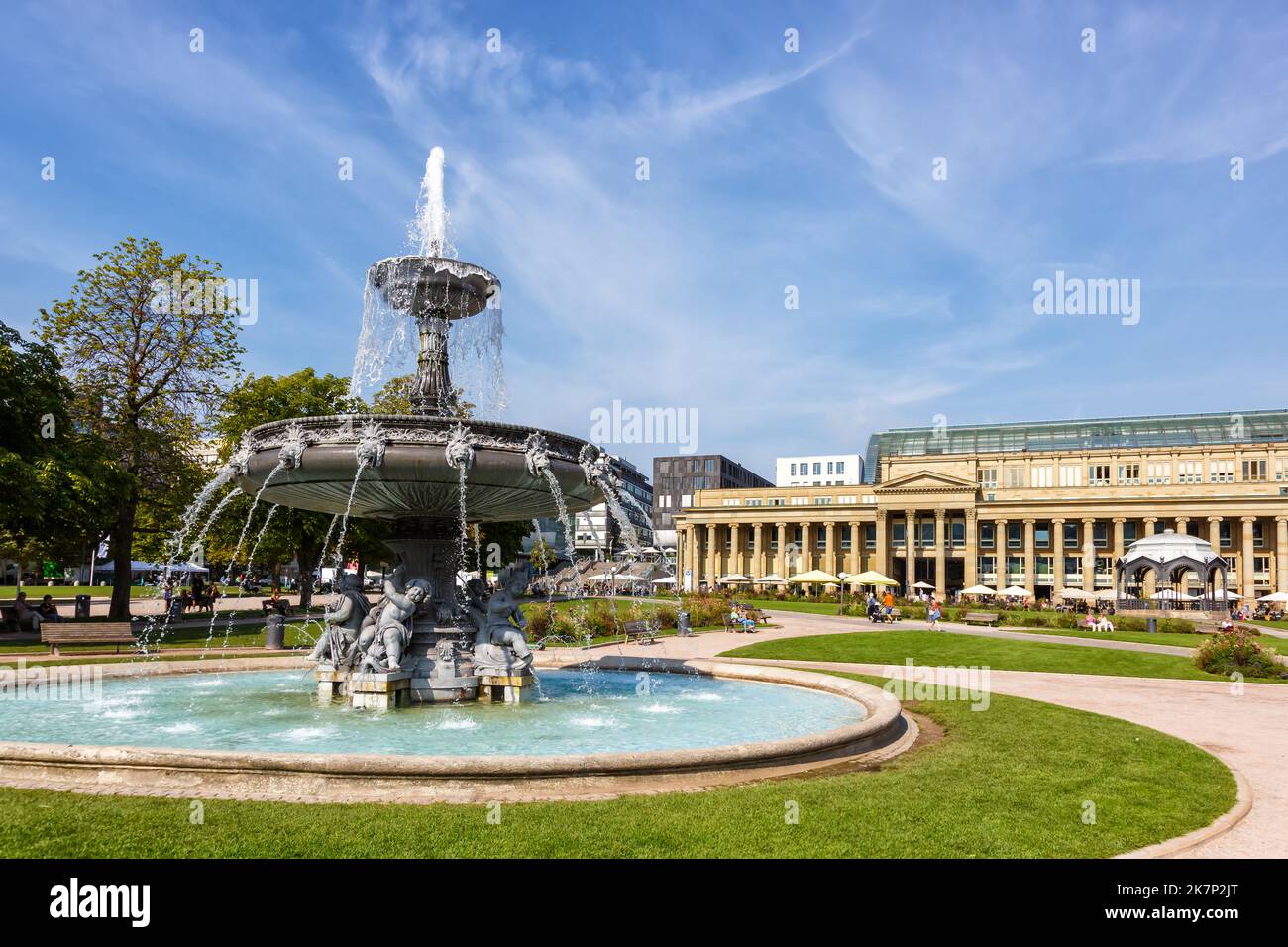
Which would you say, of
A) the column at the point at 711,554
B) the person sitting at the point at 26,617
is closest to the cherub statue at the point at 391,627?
the person sitting at the point at 26,617

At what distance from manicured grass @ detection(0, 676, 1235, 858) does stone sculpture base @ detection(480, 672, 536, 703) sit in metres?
5.21

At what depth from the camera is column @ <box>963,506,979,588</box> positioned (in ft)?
299

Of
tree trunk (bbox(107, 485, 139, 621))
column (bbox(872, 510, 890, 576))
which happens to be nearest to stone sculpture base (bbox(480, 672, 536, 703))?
tree trunk (bbox(107, 485, 139, 621))

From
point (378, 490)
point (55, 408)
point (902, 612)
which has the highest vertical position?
point (55, 408)

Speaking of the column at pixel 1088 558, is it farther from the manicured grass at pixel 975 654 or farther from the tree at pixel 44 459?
the tree at pixel 44 459

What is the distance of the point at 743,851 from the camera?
6.09 metres

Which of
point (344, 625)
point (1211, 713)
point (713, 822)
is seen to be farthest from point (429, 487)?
point (1211, 713)

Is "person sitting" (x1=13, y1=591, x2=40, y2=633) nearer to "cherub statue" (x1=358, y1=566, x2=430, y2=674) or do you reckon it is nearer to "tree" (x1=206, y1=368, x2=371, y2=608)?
"tree" (x1=206, y1=368, x2=371, y2=608)

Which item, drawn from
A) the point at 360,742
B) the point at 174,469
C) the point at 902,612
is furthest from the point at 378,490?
the point at 902,612

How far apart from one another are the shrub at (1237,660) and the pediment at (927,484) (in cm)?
7368

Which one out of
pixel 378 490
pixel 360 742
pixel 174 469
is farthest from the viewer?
pixel 174 469
